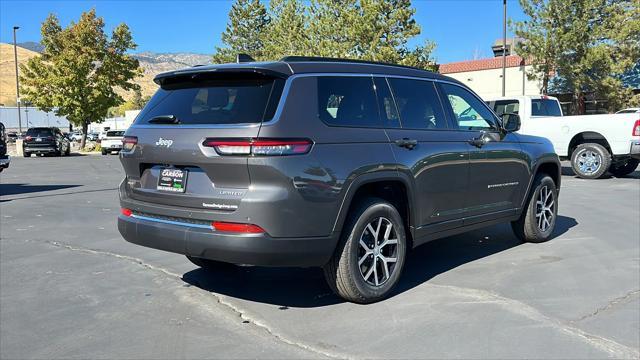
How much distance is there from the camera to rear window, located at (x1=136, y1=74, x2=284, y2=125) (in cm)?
404

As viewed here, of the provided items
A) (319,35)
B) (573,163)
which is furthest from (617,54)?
(573,163)

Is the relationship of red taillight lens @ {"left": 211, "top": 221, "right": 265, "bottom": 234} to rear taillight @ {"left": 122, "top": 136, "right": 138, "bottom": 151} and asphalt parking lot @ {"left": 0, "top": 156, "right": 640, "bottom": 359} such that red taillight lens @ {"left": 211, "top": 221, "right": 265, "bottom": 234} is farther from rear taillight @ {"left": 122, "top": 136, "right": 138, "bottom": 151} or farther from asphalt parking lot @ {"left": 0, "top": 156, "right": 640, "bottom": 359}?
rear taillight @ {"left": 122, "top": 136, "right": 138, "bottom": 151}

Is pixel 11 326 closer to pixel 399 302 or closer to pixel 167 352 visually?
pixel 167 352

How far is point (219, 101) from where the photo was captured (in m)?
4.27

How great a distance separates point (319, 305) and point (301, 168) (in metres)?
1.25

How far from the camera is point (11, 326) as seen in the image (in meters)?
4.18

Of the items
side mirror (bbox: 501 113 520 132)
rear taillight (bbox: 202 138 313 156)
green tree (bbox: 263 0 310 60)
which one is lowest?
rear taillight (bbox: 202 138 313 156)

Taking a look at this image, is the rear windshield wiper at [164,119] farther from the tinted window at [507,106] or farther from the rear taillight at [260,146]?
the tinted window at [507,106]

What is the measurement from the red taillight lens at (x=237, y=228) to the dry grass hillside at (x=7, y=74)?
12370cm

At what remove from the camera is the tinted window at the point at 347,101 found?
4.29 metres

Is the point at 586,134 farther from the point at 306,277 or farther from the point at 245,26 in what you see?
the point at 245,26

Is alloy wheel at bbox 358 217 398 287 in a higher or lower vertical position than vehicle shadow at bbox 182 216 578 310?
higher

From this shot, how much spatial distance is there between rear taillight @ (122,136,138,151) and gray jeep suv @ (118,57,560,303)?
0.05ft

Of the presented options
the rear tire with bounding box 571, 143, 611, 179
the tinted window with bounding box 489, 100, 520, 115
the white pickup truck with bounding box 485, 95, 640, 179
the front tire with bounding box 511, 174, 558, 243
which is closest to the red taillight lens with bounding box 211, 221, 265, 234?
the front tire with bounding box 511, 174, 558, 243
